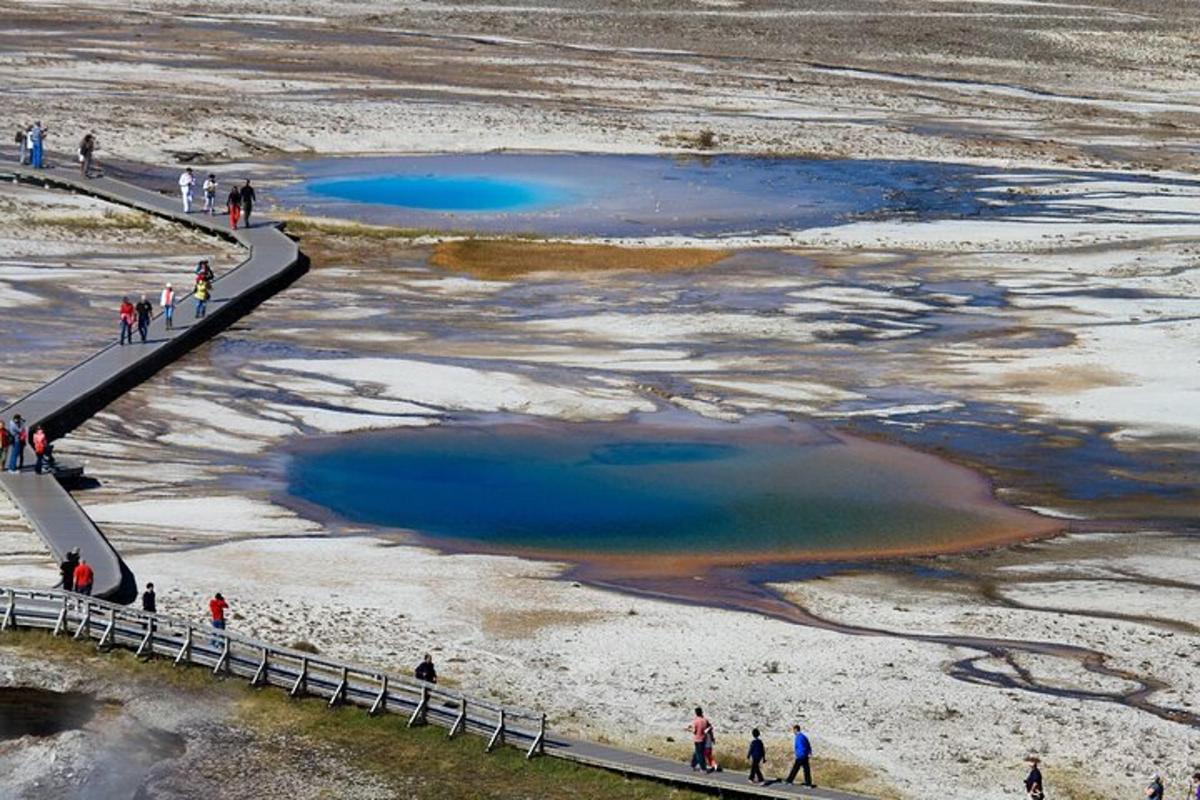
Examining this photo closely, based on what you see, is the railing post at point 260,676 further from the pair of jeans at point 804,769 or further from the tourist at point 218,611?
the pair of jeans at point 804,769

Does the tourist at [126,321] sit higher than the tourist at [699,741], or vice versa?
the tourist at [126,321]

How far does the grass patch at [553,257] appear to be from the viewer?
5350 centimetres

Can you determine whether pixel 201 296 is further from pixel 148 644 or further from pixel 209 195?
pixel 148 644

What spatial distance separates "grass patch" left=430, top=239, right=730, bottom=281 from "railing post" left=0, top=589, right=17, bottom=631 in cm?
2600

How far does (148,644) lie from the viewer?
87.3ft

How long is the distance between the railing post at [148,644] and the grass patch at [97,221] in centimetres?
2949

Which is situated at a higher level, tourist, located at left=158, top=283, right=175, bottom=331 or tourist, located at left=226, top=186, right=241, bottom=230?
tourist, located at left=226, top=186, right=241, bottom=230

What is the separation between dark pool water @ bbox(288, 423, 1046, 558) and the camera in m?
33.9

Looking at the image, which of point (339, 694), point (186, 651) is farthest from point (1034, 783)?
point (186, 651)

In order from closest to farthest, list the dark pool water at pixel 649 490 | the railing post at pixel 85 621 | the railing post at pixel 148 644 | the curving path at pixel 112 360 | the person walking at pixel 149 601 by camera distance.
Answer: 1. the railing post at pixel 148 644
2. the railing post at pixel 85 621
3. the person walking at pixel 149 601
4. the curving path at pixel 112 360
5. the dark pool water at pixel 649 490

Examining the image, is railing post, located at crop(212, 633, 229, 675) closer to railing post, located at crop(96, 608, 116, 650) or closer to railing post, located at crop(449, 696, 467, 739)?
railing post, located at crop(96, 608, 116, 650)

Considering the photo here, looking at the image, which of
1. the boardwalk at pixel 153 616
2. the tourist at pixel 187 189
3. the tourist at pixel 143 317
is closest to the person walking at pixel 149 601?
the boardwalk at pixel 153 616

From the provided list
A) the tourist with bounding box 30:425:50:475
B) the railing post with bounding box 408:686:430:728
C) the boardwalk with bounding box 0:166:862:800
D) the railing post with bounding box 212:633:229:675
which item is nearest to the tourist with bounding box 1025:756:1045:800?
the boardwalk with bounding box 0:166:862:800

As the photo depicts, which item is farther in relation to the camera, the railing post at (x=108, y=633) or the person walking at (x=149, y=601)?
the person walking at (x=149, y=601)
